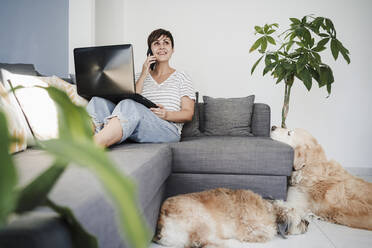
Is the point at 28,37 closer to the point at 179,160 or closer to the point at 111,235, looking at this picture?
the point at 179,160

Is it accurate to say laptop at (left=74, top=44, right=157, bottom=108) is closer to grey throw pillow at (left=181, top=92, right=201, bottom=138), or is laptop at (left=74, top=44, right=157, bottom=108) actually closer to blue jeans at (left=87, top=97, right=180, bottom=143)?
blue jeans at (left=87, top=97, right=180, bottom=143)

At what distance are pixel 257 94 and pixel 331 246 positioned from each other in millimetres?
2127

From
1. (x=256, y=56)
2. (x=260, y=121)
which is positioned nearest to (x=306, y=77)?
(x=260, y=121)

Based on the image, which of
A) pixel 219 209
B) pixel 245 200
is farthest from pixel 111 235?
pixel 245 200

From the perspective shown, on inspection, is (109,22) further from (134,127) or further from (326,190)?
(326,190)

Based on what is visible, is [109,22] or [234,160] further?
[109,22]

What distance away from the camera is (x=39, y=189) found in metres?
0.22

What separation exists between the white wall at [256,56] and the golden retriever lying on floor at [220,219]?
6.49ft

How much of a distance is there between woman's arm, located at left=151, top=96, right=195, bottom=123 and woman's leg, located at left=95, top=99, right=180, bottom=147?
5 centimetres

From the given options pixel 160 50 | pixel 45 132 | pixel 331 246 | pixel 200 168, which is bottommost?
pixel 331 246

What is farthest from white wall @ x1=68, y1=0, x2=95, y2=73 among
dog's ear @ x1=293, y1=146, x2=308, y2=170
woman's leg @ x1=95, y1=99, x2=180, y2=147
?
dog's ear @ x1=293, y1=146, x2=308, y2=170

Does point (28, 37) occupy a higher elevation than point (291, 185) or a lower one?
higher

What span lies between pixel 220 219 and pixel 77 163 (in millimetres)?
1165

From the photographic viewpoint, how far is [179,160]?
1.63 meters
